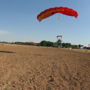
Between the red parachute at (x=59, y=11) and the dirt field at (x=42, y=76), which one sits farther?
the red parachute at (x=59, y=11)

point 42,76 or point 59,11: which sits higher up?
point 59,11

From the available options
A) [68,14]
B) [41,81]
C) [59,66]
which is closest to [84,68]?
[59,66]

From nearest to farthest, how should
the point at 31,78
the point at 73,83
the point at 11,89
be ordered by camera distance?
the point at 11,89 < the point at 73,83 < the point at 31,78

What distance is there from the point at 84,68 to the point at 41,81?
4893mm

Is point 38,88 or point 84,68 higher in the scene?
point 84,68

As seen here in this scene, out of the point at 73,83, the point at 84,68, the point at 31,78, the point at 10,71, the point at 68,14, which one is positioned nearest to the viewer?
the point at 73,83

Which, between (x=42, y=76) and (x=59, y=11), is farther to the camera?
(x=59, y=11)

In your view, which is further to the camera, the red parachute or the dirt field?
the red parachute

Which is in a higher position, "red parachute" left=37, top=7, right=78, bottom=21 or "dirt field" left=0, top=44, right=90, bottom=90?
"red parachute" left=37, top=7, right=78, bottom=21

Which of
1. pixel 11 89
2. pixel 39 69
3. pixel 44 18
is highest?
pixel 44 18

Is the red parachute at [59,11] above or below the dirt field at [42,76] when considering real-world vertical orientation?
above

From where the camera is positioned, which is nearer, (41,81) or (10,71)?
(41,81)

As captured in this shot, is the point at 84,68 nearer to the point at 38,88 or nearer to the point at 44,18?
the point at 38,88

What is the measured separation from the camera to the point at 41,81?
11930 millimetres
